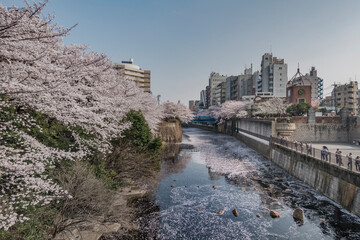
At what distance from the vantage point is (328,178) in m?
16.8

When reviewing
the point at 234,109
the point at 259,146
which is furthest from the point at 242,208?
the point at 234,109

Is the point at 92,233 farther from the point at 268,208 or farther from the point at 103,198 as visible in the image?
the point at 268,208

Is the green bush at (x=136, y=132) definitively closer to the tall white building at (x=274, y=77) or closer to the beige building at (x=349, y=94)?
the tall white building at (x=274, y=77)

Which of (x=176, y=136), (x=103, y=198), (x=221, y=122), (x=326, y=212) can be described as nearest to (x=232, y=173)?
(x=326, y=212)

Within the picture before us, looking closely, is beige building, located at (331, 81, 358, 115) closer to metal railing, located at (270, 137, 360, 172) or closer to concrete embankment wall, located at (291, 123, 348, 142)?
concrete embankment wall, located at (291, 123, 348, 142)

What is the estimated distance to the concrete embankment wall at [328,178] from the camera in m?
13.9

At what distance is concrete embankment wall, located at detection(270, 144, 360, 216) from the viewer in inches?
547

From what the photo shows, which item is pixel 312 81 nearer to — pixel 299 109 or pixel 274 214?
pixel 299 109

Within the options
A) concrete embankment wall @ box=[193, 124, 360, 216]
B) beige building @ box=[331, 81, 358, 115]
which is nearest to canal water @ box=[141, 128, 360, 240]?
concrete embankment wall @ box=[193, 124, 360, 216]

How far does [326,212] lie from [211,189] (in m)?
8.88

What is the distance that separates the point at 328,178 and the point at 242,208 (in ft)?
23.3

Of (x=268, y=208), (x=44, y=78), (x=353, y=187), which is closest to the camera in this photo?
(x=44, y=78)

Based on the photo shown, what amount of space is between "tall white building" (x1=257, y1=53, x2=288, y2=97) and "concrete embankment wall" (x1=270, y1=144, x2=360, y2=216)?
70.3m

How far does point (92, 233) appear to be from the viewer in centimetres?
1162
